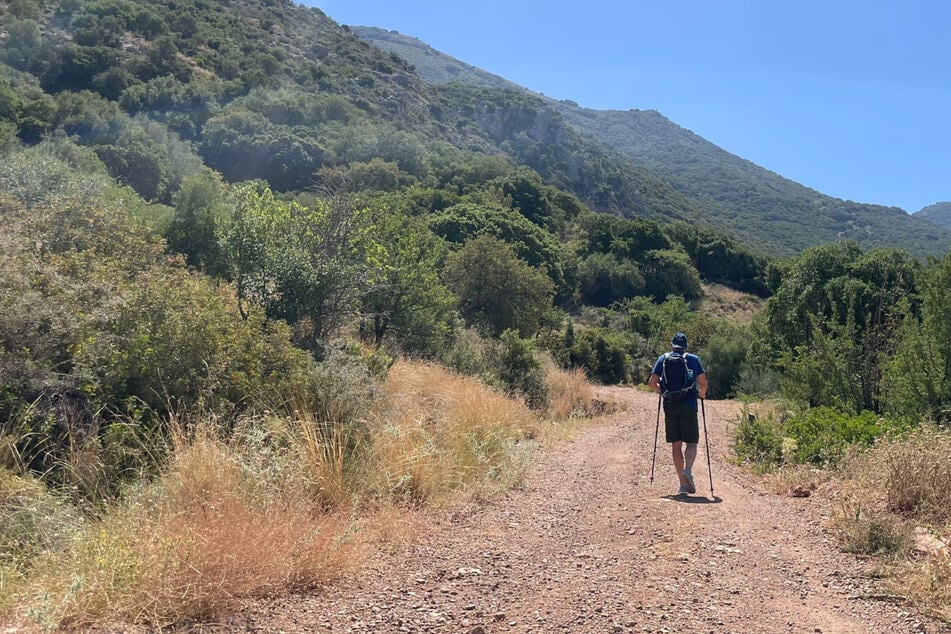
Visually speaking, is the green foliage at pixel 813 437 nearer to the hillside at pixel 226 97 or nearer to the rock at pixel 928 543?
the rock at pixel 928 543

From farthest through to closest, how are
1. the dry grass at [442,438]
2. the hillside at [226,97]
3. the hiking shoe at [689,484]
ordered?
the hillside at [226,97]
the hiking shoe at [689,484]
the dry grass at [442,438]

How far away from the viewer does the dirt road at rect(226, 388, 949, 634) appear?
3416mm

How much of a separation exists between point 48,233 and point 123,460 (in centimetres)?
668

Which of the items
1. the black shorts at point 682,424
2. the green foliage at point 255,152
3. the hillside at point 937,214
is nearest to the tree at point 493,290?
the black shorts at point 682,424

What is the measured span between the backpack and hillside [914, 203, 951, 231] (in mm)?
178857

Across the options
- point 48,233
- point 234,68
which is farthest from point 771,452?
point 234,68

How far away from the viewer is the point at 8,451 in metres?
4.96

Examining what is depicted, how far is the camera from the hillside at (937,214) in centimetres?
15225

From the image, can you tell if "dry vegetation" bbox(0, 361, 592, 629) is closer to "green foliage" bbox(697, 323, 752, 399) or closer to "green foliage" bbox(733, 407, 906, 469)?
"green foliage" bbox(733, 407, 906, 469)

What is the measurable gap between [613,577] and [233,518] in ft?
8.51

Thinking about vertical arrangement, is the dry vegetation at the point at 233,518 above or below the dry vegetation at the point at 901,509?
below

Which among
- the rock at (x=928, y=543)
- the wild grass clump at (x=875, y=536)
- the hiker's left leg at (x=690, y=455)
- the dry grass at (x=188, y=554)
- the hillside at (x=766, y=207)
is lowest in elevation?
the dry grass at (x=188, y=554)

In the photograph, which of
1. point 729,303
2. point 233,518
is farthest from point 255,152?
point 233,518

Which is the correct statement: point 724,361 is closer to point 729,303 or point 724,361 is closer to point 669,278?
point 669,278
